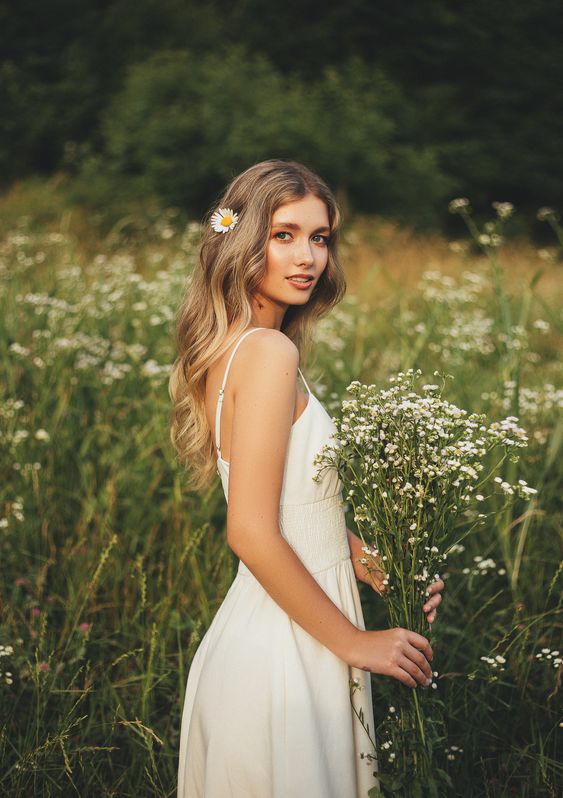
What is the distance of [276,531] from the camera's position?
1.63 metres

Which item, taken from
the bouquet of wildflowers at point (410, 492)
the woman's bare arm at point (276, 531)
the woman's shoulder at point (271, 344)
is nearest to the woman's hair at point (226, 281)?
the woman's shoulder at point (271, 344)

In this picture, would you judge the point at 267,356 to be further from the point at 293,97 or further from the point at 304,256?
the point at 293,97

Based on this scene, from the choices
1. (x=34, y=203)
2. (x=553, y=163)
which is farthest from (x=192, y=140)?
(x=553, y=163)

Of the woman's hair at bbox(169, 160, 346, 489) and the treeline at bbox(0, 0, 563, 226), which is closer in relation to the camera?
the woman's hair at bbox(169, 160, 346, 489)

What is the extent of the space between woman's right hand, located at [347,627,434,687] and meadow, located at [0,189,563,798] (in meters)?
0.15

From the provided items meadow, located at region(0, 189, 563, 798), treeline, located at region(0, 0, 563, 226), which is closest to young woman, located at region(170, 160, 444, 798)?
meadow, located at region(0, 189, 563, 798)

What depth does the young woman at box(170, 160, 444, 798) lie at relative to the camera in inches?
64.4

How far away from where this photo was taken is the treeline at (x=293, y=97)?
1384 centimetres

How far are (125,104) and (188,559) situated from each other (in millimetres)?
13807

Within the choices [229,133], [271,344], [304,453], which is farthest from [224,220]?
[229,133]

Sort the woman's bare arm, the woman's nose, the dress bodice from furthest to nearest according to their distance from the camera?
the woman's nose < the dress bodice < the woman's bare arm

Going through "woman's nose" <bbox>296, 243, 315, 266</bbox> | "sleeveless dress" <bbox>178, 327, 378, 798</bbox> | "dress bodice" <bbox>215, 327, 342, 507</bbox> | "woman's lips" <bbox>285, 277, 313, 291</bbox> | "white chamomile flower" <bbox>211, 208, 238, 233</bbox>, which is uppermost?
"white chamomile flower" <bbox>211, 208, 238, 233</bbox>

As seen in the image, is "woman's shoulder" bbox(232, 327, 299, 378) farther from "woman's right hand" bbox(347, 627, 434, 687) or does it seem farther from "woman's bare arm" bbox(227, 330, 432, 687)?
"woman's right hand" bbox(347, 627, 434, 687)

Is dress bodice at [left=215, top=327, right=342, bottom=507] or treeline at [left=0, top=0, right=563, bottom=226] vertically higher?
treeline at [left=0, top=0, right=563, bottom=226]
